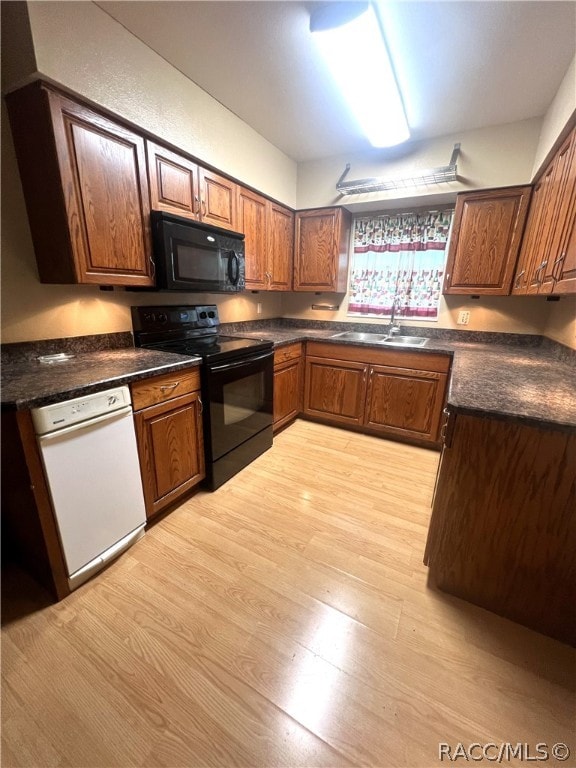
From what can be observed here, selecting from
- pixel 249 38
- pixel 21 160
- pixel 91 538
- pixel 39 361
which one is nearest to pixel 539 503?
pixel 91 538

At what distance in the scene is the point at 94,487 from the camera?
52.5 inches

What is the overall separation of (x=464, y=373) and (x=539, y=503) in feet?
2.32

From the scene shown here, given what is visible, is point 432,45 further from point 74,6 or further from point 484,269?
point 74,6

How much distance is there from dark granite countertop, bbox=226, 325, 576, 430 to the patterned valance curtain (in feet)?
1.66

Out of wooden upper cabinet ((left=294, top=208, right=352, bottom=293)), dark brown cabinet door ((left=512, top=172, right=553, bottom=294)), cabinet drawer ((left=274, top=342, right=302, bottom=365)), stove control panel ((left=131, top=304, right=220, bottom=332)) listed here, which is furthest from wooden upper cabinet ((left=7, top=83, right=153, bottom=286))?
dark brown cabinet door ((left=512, top=172, right=553, bottom=294))

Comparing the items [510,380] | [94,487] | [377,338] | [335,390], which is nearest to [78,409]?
[94,487]

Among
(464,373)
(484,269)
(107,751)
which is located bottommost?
(107,751)

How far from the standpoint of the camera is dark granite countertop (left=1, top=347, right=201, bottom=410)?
112 cm

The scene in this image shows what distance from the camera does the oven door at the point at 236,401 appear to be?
188cm

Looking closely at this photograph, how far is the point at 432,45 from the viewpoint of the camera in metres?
1.55

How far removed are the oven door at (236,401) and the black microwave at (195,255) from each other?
58 cm

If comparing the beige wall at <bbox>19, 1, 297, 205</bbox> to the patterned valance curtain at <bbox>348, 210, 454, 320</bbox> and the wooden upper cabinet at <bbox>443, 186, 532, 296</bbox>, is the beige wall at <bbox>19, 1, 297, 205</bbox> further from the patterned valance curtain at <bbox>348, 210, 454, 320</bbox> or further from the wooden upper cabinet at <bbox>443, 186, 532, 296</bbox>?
the wooden upper cabinet at <bbox>443, 186, 532, 296</bbox>

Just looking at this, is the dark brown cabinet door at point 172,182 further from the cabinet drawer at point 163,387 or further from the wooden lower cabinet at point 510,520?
the wooden lower cabinet at point 510,520

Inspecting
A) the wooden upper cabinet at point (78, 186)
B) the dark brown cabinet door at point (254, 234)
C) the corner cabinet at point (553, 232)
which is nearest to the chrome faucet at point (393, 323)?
the corner cabinet at point (553, 232)
